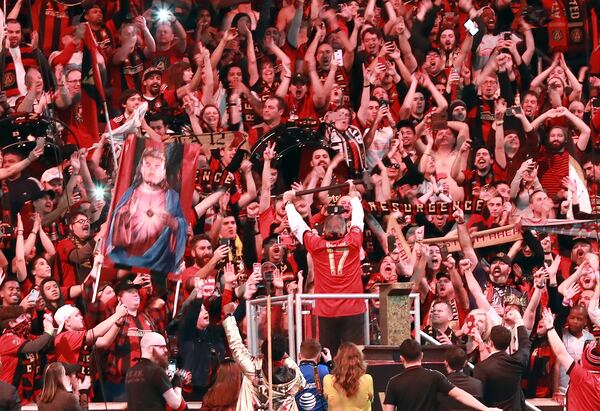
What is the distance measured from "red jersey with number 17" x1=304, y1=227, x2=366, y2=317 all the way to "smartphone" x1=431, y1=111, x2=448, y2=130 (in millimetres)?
4228

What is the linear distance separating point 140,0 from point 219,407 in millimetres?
8049

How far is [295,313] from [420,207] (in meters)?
3.71

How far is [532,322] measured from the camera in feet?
50.9

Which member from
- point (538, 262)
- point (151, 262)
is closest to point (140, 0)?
point (151, 262)

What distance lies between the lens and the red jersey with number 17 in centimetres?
1316

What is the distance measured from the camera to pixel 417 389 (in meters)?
10.7

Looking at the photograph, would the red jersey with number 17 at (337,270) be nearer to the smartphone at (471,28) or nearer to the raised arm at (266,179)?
the raised arm at (266,179)

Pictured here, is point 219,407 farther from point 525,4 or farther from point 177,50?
point 525,4

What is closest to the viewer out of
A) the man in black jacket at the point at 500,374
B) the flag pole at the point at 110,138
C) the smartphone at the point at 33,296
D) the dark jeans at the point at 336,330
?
the man in black jacket at the point at 500,374

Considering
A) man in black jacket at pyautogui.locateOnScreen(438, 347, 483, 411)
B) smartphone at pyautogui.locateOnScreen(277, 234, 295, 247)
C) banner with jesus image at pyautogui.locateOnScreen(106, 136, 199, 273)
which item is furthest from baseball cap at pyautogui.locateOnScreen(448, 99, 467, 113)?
man in black jacket at pyautogui.locateOnScreen(438, 347, 483, 411)

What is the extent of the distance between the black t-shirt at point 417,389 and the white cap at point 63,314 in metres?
4.40

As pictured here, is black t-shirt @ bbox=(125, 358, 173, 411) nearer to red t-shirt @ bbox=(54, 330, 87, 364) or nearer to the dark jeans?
the dark jeans

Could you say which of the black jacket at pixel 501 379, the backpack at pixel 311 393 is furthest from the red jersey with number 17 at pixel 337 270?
the backpack at pixel 311 393

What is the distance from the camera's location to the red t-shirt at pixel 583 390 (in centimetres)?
1248
